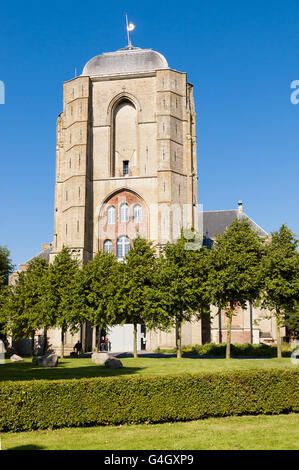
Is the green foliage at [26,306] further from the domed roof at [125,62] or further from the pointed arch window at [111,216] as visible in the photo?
the domed roof at [125,62]

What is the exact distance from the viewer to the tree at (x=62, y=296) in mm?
34156

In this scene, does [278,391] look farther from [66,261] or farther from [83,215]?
[83,215]

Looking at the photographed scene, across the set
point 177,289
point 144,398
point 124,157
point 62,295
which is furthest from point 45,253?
point 144,398

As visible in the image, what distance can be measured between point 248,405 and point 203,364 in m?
13.5

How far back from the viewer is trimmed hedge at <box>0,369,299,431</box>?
40.0ft

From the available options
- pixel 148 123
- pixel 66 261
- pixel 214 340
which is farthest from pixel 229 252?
pixel 148 123

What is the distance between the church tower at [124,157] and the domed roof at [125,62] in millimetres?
103

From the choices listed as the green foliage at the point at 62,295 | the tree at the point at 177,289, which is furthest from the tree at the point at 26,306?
the tree at the point at 177,289

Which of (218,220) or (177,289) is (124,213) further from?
(177,289)

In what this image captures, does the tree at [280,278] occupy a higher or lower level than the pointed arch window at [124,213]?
lower

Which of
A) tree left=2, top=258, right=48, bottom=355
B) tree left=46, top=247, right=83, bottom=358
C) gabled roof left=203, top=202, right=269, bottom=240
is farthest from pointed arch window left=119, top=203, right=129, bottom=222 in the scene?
gabled roof left=203, top=202, right=269, bottom=240

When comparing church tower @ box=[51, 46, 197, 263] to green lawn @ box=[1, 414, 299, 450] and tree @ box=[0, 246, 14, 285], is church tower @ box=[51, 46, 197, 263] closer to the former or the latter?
tree @ box=[0, 246, 14, 285]

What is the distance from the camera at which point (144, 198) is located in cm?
4597

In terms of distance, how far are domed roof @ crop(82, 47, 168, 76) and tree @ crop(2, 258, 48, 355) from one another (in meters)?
22.6
